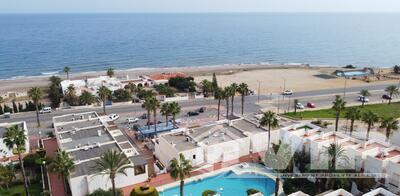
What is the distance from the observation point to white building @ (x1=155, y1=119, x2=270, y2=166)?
161ft

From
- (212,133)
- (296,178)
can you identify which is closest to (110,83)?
(212,133)

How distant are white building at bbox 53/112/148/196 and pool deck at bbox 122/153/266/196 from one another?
128cm

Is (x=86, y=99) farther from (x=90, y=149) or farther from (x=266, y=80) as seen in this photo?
(x=266, y=80)

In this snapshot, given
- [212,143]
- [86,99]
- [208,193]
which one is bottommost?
[208,193]

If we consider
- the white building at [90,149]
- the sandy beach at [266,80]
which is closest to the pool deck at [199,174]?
the white building at [90,149]

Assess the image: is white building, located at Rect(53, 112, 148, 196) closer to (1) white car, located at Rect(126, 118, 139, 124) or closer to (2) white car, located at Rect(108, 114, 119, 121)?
(1) white car, located at Rect(126, 118, 139, 124)

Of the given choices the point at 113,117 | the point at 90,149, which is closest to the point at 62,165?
the point at 90,149

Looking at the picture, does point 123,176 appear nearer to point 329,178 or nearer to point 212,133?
point 212,133

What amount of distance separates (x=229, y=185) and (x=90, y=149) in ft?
65.8

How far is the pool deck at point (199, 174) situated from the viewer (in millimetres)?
44506

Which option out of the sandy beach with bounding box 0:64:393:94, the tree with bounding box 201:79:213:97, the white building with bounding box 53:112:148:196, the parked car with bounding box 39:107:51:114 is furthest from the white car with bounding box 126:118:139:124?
the sandy beach with bounding box 0:64:393:94

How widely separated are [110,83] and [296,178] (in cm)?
6582

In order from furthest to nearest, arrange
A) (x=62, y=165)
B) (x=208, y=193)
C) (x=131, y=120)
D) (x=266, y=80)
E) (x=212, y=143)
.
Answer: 1. (x=266, y=80)
2. (x=131, y=120)
3. (x=212, y=143)
4. (x=208, y=193)
5. (x=62, y=165)

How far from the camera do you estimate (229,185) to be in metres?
45.2
